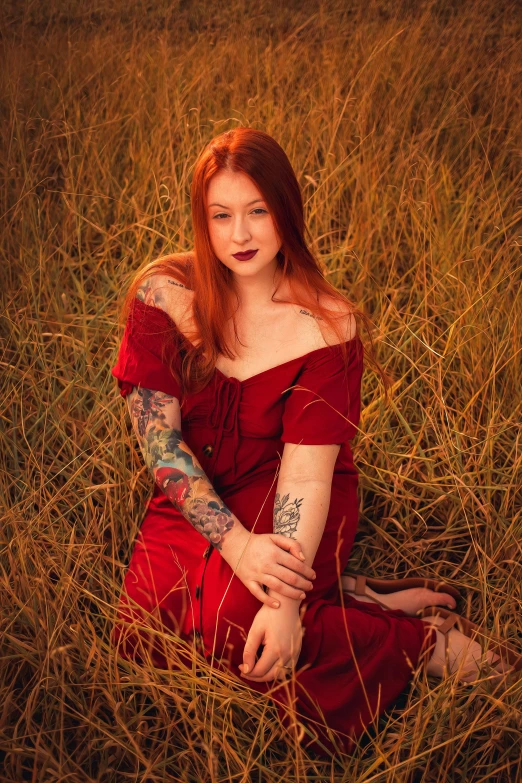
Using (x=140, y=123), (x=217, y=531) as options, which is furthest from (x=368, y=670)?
(x=140, y=123)

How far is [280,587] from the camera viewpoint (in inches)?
56.6

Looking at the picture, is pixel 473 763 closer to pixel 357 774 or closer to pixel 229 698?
pixel 357 774

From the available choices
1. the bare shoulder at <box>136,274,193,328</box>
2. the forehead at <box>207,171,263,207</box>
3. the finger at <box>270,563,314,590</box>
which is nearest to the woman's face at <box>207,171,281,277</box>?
the forehead at <box>207,171,263,207</box>

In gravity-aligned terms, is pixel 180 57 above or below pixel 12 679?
above

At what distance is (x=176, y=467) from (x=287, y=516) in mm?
277

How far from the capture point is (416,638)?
1600mm

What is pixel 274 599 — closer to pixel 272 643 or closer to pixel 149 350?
pixel 272 643

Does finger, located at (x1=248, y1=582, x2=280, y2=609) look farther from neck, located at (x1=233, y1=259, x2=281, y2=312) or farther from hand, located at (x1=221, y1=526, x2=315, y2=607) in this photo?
neck, located at (x1=233, y1=259, x2=281, y2=312)

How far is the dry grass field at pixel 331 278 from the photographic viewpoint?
4.59ft

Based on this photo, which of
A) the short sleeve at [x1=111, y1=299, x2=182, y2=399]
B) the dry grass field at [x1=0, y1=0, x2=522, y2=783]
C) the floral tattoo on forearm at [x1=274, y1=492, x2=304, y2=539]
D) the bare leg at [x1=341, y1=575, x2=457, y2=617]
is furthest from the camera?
the bare leg at [x1=341, y1=575, x2=457, y2=617]

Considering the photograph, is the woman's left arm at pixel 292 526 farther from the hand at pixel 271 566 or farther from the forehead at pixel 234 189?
the forehead at pixel 234 189

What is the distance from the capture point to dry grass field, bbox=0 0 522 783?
1400 millimetres

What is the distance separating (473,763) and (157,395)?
1024 millimetres

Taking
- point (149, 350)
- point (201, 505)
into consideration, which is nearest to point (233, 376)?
point (149, 350)
